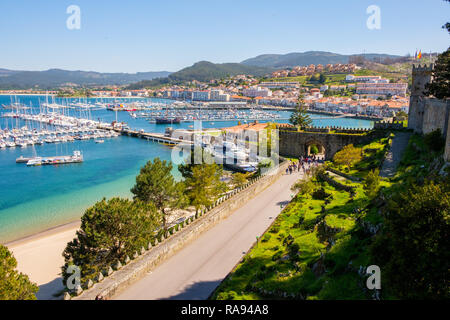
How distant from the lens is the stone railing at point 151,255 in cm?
1096

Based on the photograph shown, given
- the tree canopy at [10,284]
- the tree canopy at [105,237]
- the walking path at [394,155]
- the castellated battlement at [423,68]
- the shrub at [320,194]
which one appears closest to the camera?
the tree canopy at [10,284]

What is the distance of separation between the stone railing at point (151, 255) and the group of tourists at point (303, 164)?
8.91 meters

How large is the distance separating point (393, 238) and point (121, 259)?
36.7 ft

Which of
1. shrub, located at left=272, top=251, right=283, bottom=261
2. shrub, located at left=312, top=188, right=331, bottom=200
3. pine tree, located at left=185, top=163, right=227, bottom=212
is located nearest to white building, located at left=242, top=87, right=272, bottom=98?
pine tree, located at left=185, top=163, right=227, bottom=212

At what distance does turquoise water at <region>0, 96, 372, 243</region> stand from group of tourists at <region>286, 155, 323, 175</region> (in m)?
15.2

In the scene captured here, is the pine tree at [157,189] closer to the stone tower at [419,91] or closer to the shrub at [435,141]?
the shrub at [435,141]

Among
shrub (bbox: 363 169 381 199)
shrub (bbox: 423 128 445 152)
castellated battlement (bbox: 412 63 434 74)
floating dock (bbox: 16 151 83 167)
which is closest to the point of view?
shrub (bbox: 363 169 381 199)

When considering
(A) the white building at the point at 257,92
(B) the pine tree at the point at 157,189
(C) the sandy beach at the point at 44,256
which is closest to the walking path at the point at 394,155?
(B) the pine tree at the point at 157,189

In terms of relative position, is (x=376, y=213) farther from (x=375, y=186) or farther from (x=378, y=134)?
(x=378, y=134)

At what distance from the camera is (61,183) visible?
124 feet

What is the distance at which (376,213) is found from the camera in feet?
37.8

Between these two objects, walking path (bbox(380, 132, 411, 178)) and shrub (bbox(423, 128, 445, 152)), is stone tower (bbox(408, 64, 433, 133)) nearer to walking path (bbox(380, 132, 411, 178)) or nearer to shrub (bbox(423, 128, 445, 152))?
walking path (bbox(380, 132, 411, 178))

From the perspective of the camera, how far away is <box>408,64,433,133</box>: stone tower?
88.8ft
